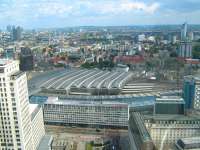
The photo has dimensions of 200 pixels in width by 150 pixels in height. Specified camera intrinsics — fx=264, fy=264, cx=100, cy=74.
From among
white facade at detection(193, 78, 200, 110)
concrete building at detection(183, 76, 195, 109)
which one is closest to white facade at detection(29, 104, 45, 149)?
concrete building at detection(183, 76, 195, 109)

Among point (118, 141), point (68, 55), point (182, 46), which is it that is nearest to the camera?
point (118, 141)

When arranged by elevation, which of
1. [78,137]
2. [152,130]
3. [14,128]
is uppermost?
[14,128]

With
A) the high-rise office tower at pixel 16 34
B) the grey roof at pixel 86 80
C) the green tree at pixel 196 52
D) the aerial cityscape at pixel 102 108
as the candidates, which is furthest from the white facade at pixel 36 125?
the high-rise office tower at pixel 16 34

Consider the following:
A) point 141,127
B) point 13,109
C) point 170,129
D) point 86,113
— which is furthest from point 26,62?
point 13,109

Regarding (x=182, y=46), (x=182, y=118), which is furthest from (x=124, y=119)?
(x=182, y=46)

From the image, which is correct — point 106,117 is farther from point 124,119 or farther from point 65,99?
point 65,99

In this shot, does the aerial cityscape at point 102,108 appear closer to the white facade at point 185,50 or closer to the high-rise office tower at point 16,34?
the white facade at point 185,50
